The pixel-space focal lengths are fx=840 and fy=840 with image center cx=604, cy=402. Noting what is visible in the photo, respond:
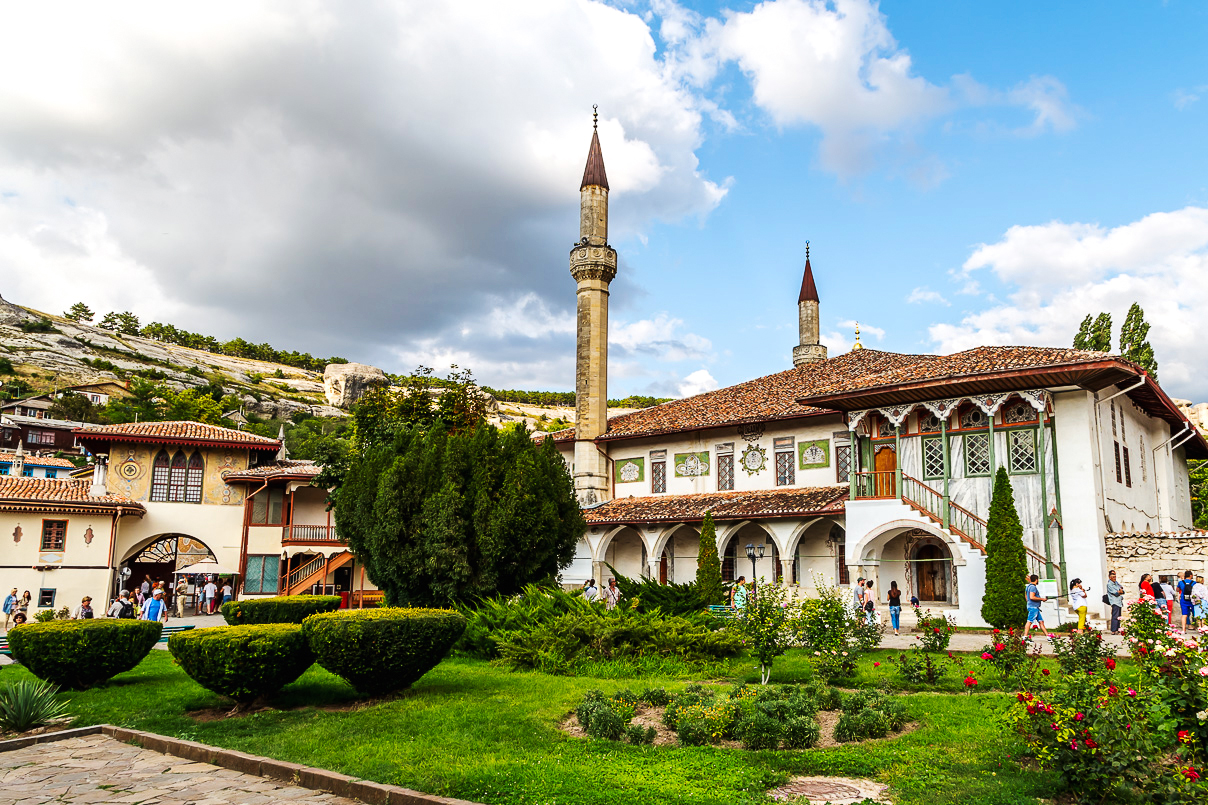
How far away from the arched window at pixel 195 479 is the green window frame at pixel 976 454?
24049 millimetres

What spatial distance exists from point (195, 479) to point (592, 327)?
14521 millimetres

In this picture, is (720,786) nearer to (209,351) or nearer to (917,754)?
(917,754)

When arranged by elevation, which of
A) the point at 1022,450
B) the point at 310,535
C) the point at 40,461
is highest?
the point at 40,461

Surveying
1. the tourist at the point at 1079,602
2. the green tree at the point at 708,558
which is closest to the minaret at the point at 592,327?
the green tree at the point at 708,558

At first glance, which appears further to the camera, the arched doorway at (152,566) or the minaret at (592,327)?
the arched doorway at (152,566)

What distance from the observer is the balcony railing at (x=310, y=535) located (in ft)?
97.1

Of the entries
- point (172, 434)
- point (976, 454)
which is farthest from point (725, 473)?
point (172, 434)

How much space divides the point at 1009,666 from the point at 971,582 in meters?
10.4

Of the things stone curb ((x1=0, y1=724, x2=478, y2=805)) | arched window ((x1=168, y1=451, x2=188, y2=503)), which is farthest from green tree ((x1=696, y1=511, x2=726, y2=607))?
arched window ((x1=168, y1=451, x2=188, y2=503))

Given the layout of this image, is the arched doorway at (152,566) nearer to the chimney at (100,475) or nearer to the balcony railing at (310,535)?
the balcony railing at (310,535)

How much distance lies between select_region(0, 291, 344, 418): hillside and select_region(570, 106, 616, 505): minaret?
190 ft

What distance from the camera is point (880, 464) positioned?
20.6 m

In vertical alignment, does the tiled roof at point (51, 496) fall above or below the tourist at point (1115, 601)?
above

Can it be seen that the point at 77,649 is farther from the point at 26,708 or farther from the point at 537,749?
the point at 537,749
